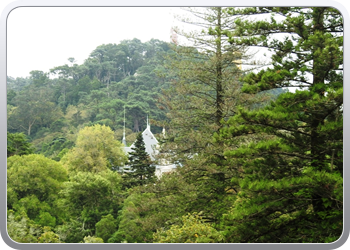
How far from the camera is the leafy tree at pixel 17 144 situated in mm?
5775

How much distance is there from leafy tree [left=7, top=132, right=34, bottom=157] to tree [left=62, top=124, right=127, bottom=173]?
667cm

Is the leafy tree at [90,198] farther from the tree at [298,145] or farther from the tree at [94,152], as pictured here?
the tree at [298,145]

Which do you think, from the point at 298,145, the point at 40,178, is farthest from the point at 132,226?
the point at 298,145

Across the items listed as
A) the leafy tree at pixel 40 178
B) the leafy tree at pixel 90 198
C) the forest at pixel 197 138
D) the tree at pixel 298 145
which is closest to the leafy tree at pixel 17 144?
the forest at pixel 197 138

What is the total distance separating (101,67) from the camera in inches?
582

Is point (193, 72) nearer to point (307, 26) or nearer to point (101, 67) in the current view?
point (307, 26)

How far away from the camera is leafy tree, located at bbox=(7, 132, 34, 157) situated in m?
5.78

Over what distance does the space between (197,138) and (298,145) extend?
13.4ft

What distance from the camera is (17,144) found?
23.4 feet

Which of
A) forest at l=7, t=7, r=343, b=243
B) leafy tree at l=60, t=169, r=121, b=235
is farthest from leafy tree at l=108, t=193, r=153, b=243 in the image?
leafy tree at l=60, t=169, r=121, b=235

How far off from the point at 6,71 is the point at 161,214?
5801 mm

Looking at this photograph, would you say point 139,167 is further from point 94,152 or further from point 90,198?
point 94,152

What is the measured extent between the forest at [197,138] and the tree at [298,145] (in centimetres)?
1
